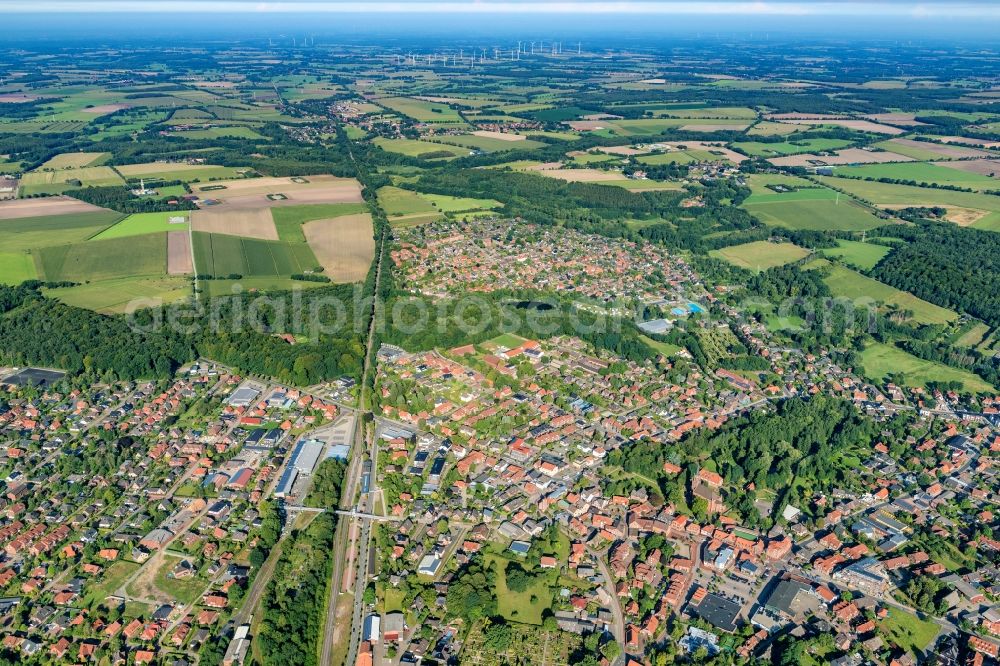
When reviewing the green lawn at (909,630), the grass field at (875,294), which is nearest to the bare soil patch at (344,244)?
the grass field at (875,294)

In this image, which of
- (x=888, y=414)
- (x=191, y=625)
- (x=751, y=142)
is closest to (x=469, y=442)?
(x=191, y=625)

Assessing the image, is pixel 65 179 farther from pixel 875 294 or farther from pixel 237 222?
pixel 875 294

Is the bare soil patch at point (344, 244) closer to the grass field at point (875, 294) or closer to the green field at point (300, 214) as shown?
the green field at point (300, 214)

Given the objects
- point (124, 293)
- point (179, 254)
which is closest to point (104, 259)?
point (179, 254)

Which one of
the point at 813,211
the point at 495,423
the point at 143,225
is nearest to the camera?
the point at 495,423

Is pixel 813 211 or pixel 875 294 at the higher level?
pixel 813 211

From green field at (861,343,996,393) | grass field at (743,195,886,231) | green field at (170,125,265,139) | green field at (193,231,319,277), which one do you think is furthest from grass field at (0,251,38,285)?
grass field at (743,195,886,231)

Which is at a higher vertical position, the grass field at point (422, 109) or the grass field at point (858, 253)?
the grass field at point (422, 109)
